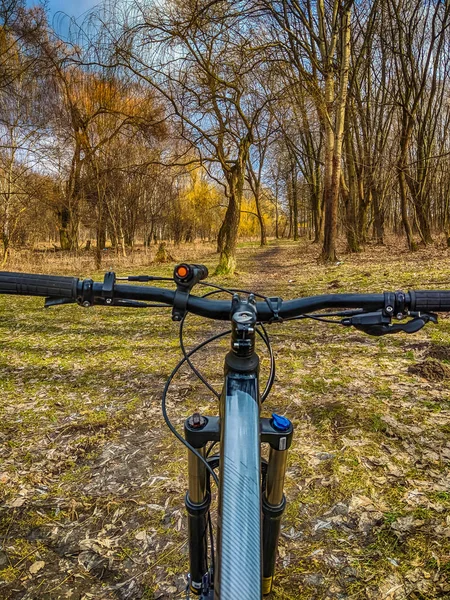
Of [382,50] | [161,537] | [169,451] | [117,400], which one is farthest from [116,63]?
[382,50]

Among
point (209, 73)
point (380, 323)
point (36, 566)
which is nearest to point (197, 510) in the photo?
point (380, 323)

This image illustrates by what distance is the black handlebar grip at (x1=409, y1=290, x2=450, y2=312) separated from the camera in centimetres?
120

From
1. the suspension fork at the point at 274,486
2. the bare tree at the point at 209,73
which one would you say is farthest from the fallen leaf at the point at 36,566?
the bare tree at the point at 209,73

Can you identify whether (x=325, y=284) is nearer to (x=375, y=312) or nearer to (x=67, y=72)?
(x=375, y=312)

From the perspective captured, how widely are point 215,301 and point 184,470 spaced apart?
1955 mm

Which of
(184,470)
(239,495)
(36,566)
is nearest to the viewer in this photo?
(239,495)

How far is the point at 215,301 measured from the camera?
1184 mm

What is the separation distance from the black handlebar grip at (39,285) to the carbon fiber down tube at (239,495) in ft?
2.06

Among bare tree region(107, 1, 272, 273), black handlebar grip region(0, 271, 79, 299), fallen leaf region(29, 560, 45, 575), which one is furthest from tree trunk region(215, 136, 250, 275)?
black handlebar grip region(0, 271, 79, 299)

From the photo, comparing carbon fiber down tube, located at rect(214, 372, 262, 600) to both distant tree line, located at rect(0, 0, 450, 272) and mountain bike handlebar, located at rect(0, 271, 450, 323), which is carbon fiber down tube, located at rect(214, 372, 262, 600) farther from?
distant tree line, located at rect(0, 0, 450, 272)

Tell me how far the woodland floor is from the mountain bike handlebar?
1481mm

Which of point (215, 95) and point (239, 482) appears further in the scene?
point (215, 95)

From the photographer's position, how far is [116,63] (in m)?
9.55

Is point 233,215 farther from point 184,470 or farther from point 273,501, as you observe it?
point 273,501
